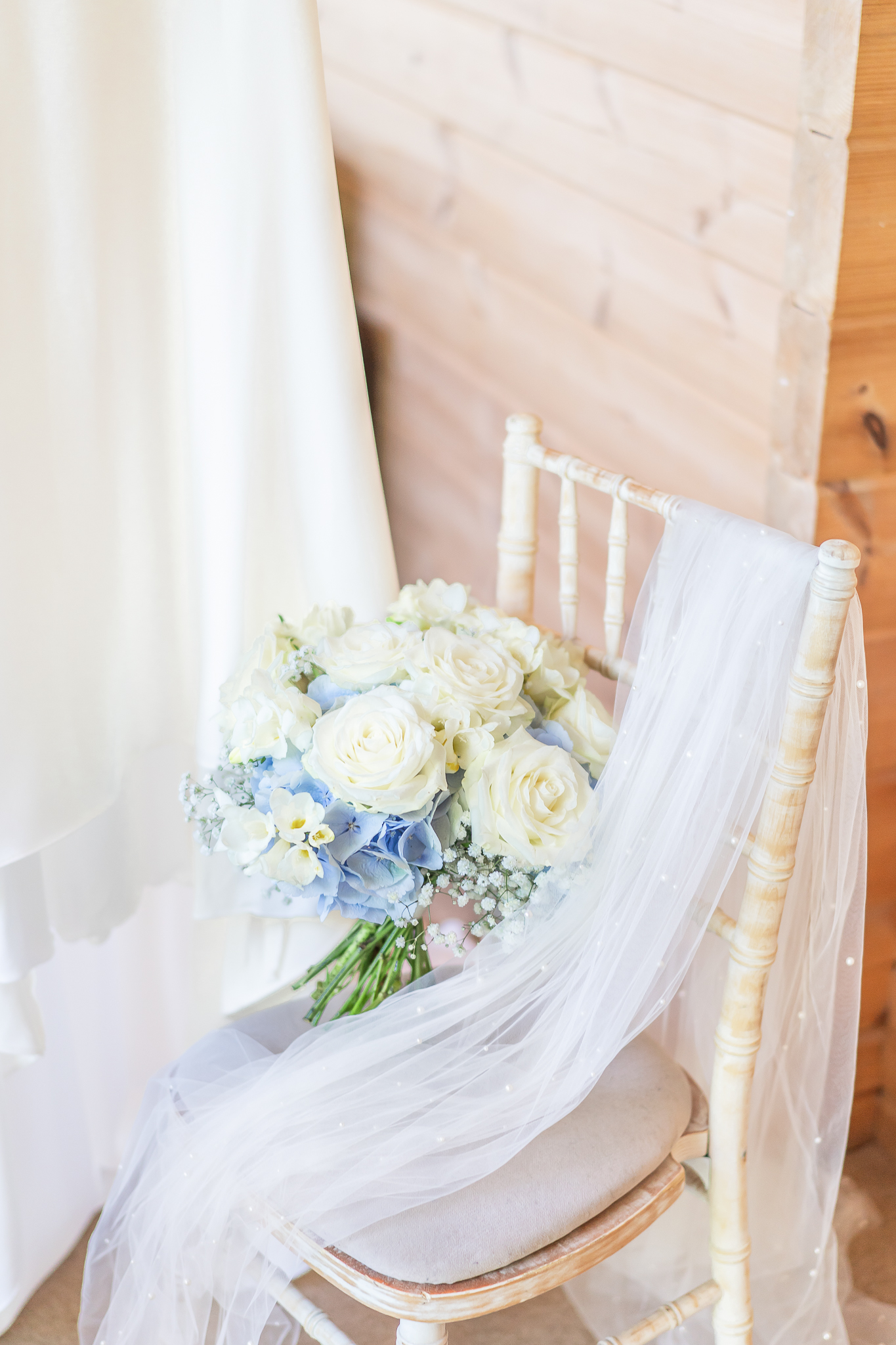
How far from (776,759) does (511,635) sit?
0.24m

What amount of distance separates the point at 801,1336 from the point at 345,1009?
0.57 meters

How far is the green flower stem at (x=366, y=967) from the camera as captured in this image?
105cm

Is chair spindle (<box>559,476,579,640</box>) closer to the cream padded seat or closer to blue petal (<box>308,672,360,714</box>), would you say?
blue petal (<box>308,672,360,714</box>)

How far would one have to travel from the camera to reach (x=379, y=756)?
2.82 ft

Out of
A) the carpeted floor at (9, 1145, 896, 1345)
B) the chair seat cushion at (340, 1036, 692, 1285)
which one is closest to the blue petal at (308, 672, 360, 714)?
the chair seat cushion at (340, 1036, 692, 1285)

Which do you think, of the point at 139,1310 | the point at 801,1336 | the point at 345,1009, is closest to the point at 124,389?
the point at 345,1009

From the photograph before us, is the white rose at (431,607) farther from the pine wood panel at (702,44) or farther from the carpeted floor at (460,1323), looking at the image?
the carpeted floor at (460,1323)

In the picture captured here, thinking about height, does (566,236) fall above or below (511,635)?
above

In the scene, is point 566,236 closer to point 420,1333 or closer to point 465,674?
point 465,674

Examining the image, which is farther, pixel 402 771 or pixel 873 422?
pixel 873 422

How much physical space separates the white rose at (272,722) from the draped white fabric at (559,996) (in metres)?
0.22

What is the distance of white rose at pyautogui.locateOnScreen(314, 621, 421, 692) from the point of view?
0.94 metres

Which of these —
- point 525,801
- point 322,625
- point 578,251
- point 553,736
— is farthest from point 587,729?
point 578,251

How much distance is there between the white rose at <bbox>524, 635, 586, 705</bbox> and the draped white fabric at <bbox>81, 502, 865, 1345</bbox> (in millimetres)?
60
